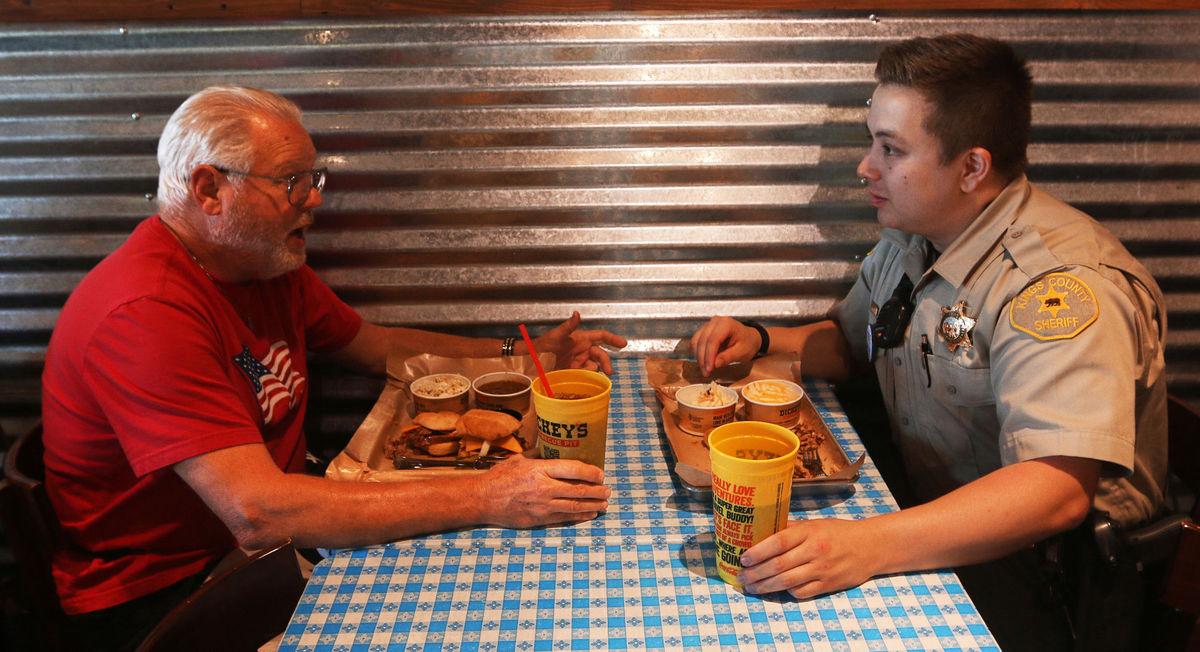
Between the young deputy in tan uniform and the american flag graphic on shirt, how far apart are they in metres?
1.30

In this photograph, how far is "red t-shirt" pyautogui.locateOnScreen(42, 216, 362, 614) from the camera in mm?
2025

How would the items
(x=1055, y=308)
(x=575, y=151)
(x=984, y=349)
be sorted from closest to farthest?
(x=1055, y=308) < (x=984, y=349) < (x=575, y=151)

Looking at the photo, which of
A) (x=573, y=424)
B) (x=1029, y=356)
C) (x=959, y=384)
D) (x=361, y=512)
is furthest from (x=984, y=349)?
(x=361, y=512)

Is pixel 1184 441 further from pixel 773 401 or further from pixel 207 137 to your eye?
pixel 207 137

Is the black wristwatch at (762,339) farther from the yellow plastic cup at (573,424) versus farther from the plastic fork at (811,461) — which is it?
the yellow plastic cup at (573,424)

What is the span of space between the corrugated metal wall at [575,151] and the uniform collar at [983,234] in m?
0.84

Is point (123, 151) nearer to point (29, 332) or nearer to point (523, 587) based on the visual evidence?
point (29, 332)

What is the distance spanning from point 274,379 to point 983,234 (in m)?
2.07

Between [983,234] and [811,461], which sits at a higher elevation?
[983,234]

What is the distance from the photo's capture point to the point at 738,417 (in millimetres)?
2504

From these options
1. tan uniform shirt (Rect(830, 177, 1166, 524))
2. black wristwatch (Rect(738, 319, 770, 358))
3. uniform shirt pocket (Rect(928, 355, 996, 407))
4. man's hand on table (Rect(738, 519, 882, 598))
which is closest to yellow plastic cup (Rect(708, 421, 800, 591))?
man's hand on table (Rect(738, 519, 882, 598))

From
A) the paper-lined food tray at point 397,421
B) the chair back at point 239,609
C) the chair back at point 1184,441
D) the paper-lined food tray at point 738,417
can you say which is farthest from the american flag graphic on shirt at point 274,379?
the chair back at point 1184,441

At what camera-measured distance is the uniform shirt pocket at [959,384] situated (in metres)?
2.29

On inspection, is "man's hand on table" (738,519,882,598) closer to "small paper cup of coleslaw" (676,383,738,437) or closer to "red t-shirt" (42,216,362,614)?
"small paper cup of coleslaw" (676,383,738,437)
